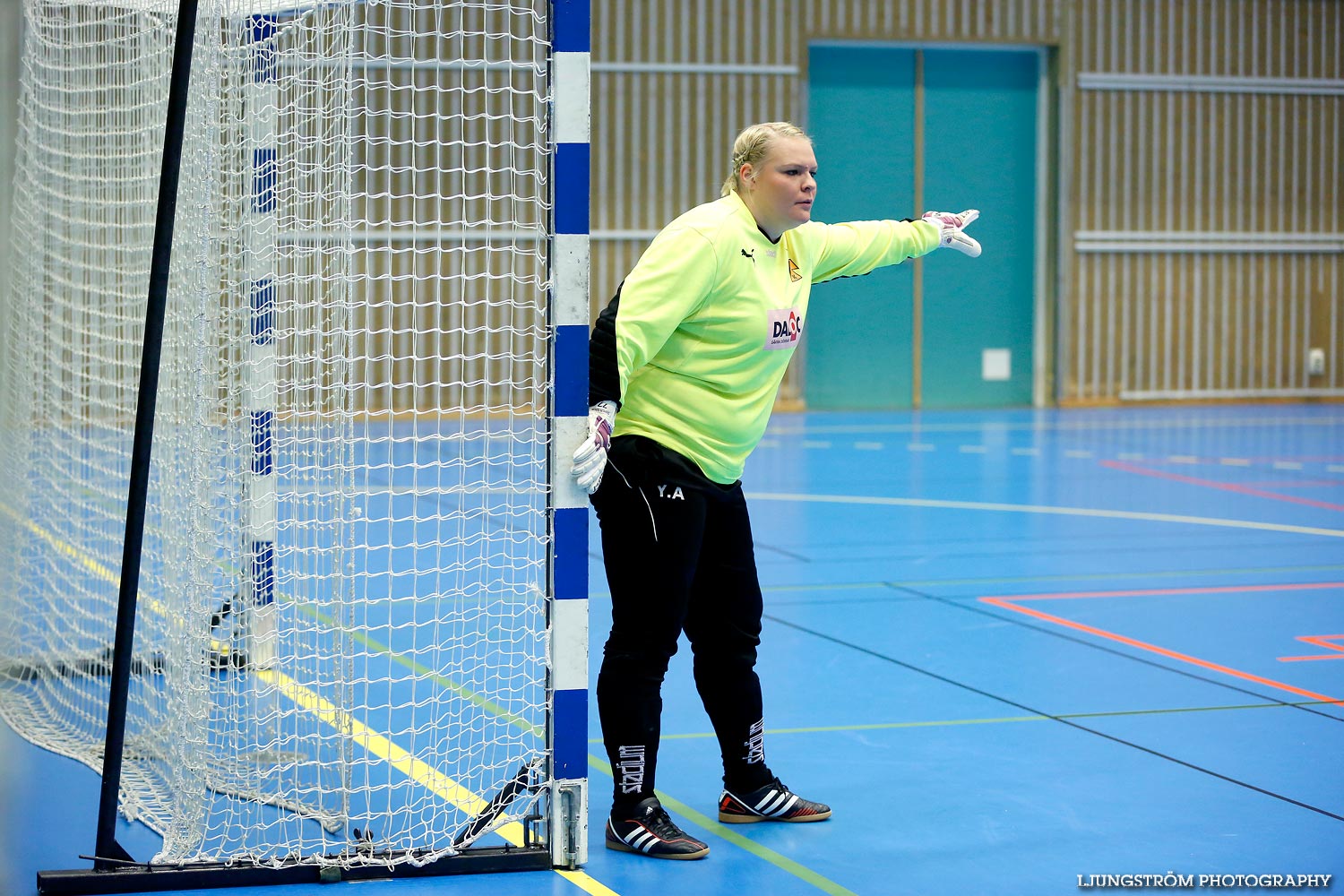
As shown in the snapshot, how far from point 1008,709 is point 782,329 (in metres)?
2.08

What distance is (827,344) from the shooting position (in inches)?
779

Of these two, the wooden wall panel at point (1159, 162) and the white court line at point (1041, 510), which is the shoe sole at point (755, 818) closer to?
the white court line at point (1041, 510)

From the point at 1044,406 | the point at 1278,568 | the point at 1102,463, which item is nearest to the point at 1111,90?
the point at 1044,406

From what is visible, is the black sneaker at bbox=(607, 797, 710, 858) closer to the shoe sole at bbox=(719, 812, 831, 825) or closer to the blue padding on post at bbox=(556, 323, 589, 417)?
the shoe sole at bbox=(719, 812, 831, 825)

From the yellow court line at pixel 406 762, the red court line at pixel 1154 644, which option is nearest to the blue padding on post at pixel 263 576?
the yellow court line at pixel 406 762

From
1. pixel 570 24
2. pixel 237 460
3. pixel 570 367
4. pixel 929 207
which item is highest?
pixel 929 207

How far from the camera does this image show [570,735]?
398 cm

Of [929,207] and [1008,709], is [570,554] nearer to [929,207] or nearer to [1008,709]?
[1008,709]

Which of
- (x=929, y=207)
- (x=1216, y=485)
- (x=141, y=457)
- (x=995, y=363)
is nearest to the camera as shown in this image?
(x=141, y=457)

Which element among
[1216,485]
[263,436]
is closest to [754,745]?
[263,436]

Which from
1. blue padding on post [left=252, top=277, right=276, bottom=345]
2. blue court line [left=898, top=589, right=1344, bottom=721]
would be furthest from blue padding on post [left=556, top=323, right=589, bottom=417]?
blue court line [left=898, top=589, right=1344, bottom=721]

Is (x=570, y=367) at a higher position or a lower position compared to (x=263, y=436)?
higher

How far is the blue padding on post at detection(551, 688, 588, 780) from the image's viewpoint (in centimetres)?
398

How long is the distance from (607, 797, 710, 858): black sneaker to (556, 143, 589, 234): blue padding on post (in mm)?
1605
